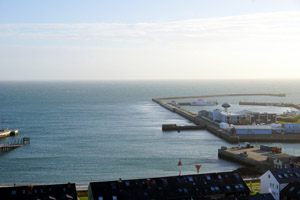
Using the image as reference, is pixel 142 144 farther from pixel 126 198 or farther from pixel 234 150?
pixel 126 198

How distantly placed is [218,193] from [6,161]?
34473 millimetres

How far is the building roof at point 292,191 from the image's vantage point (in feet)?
104

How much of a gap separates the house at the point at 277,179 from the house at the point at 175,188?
3109mm

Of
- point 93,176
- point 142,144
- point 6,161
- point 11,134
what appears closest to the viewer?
point 93,176

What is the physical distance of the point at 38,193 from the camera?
30.3 metres

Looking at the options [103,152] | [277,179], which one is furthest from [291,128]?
[277,179]

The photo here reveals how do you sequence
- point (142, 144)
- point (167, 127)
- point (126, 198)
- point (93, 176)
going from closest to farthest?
point (126, 198) < point (93, 176) < point (142, 144) < point (167, 127)

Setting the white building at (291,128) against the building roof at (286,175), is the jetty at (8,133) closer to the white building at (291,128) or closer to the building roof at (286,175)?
the white building at (291,128)

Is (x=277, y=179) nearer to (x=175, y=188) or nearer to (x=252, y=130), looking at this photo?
(x=175, y=188)

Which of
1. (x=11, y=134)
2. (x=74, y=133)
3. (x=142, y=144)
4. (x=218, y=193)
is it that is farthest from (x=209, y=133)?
(x=218, y=193)

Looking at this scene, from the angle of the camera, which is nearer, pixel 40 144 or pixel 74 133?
pixel 40 144

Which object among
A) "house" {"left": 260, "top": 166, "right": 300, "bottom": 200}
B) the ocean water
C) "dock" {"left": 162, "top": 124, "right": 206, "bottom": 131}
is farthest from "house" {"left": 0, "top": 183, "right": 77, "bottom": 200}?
"dock" {"left": 162, "top": 124, "right": 206, "bottom": 131}

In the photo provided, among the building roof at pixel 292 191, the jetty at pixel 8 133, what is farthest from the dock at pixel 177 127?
the building roof at pixel 292 191

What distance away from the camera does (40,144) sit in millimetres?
67500
